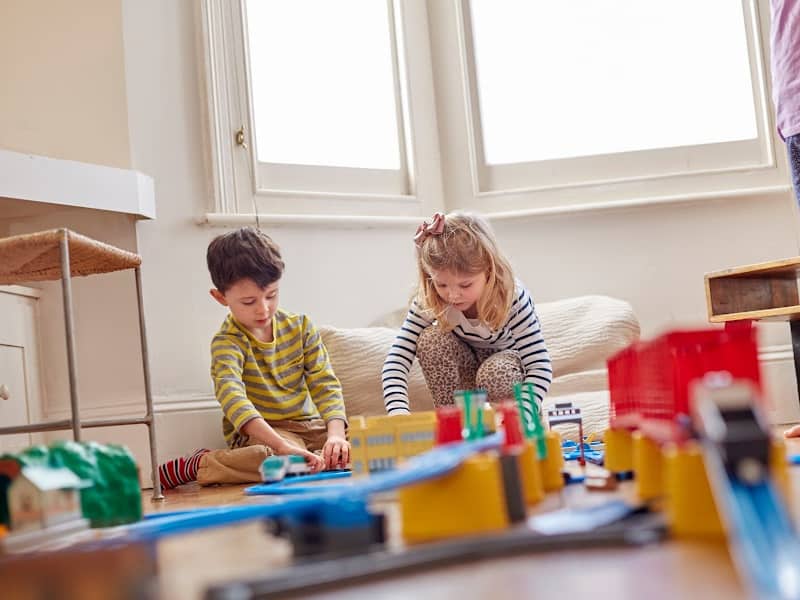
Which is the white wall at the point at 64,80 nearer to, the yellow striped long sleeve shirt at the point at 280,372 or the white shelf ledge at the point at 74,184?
the white shelf ledge at the point at 74,184

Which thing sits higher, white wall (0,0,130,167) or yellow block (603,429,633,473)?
white wall (0,0,130,167)

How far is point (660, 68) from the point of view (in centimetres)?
279

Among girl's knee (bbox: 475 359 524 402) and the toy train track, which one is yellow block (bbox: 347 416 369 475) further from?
girl's knee (bbox: 475 359 524 402)

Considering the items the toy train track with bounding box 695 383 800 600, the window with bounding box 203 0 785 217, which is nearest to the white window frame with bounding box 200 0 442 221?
the window with bounding box 203 0 785 217

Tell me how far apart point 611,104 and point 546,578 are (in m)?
2.43

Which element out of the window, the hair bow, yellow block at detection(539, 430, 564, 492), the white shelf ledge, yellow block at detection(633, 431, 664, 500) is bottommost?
yellow block at detection(539, 430, 564, 492)

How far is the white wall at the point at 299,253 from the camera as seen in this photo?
2.21 meters

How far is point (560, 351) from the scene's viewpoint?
235 cm

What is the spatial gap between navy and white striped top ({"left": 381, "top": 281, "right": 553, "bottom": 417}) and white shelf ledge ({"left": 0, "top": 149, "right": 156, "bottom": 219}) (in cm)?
65

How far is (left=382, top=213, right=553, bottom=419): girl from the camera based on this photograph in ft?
6.47

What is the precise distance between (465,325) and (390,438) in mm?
1014

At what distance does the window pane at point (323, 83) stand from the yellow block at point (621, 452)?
164 cm

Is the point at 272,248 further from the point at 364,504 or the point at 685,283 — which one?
the point at 364,504

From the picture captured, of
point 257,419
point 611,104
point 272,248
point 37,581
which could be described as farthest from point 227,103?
point 37,581
